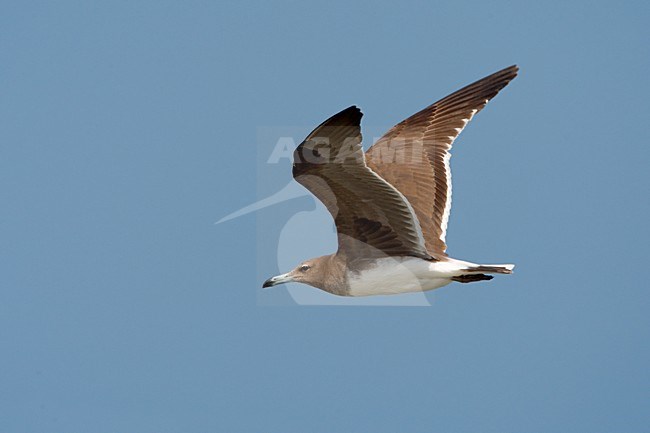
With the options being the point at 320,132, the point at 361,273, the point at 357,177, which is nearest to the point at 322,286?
the point at 361,273

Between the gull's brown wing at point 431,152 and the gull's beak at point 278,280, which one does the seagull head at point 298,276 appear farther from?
the gull's brown wing at point 431,152

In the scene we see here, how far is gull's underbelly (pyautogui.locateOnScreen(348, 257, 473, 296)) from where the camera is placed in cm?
906

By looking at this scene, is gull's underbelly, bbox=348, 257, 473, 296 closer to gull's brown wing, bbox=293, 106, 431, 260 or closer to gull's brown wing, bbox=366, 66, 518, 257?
gull's brown wing, bbox=293, 106, 431, 260

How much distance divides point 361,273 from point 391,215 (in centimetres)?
80

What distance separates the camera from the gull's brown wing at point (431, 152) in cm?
1001

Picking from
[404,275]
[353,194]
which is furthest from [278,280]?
[353,194]

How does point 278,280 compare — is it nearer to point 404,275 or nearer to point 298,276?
point 298,276

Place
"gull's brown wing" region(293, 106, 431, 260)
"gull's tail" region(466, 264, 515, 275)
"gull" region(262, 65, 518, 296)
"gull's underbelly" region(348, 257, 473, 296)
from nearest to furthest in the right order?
"gull's brown wing" region(293, 106, 431, 260)
"gull" region(262, 65, 518, 296)
"gull's tail" region(466, 264, 515, 275)
"gull's underbelly" region(348, 257, 473, 296)

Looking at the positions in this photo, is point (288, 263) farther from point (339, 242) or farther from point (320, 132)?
point (320, 132)

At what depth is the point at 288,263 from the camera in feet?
35.6

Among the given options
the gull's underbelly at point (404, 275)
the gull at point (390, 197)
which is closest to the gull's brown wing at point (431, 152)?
the gull at point (390, 197)

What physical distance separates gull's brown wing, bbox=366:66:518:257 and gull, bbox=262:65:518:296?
0.03 feet

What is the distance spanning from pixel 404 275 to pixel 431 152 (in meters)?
1.94

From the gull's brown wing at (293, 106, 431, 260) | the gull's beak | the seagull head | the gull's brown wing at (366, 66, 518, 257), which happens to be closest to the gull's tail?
the gull's brown wing at (293, 106, 431, 260)
